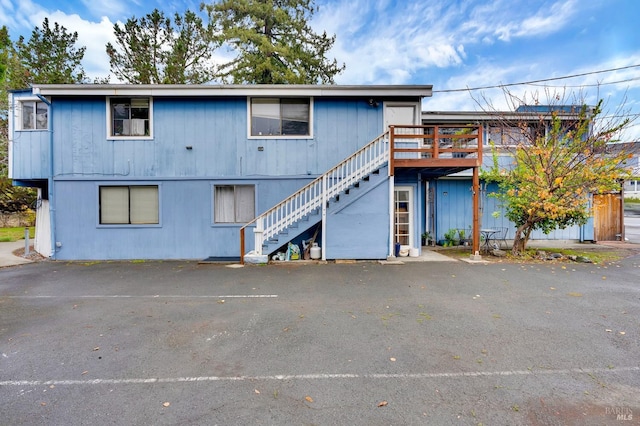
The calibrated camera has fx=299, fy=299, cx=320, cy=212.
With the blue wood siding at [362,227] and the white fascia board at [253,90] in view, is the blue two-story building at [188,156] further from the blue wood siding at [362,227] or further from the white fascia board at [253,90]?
the blue wood siding at [362,227]

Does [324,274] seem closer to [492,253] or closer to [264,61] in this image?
[492,253]

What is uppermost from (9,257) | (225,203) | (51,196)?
(51,196)

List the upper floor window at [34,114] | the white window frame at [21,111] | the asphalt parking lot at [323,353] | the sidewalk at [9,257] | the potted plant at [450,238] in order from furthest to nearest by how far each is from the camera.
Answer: the potted plant at [450,238], the upper floor window at [34,114], the white window frame at [21,111], the sidewalk at [9,257], the asphalt parking lot at [323,353]

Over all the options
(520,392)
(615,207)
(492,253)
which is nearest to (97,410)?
(520,392)

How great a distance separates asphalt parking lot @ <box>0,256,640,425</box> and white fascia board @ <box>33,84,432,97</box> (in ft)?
20.0

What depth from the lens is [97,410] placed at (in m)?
2.43

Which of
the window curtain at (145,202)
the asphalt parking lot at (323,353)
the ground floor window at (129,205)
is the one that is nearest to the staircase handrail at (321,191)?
the asphalt parking lot at (323,353)

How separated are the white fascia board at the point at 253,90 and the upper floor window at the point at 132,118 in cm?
36

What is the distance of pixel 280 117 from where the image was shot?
32.4ft

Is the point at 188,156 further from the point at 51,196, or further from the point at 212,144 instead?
the point at 51,196

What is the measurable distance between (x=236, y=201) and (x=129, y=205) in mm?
3481

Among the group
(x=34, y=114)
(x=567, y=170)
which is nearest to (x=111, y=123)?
(x=34, y=114)

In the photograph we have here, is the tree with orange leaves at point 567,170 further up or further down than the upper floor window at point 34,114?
further down

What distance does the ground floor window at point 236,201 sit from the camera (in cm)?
989
